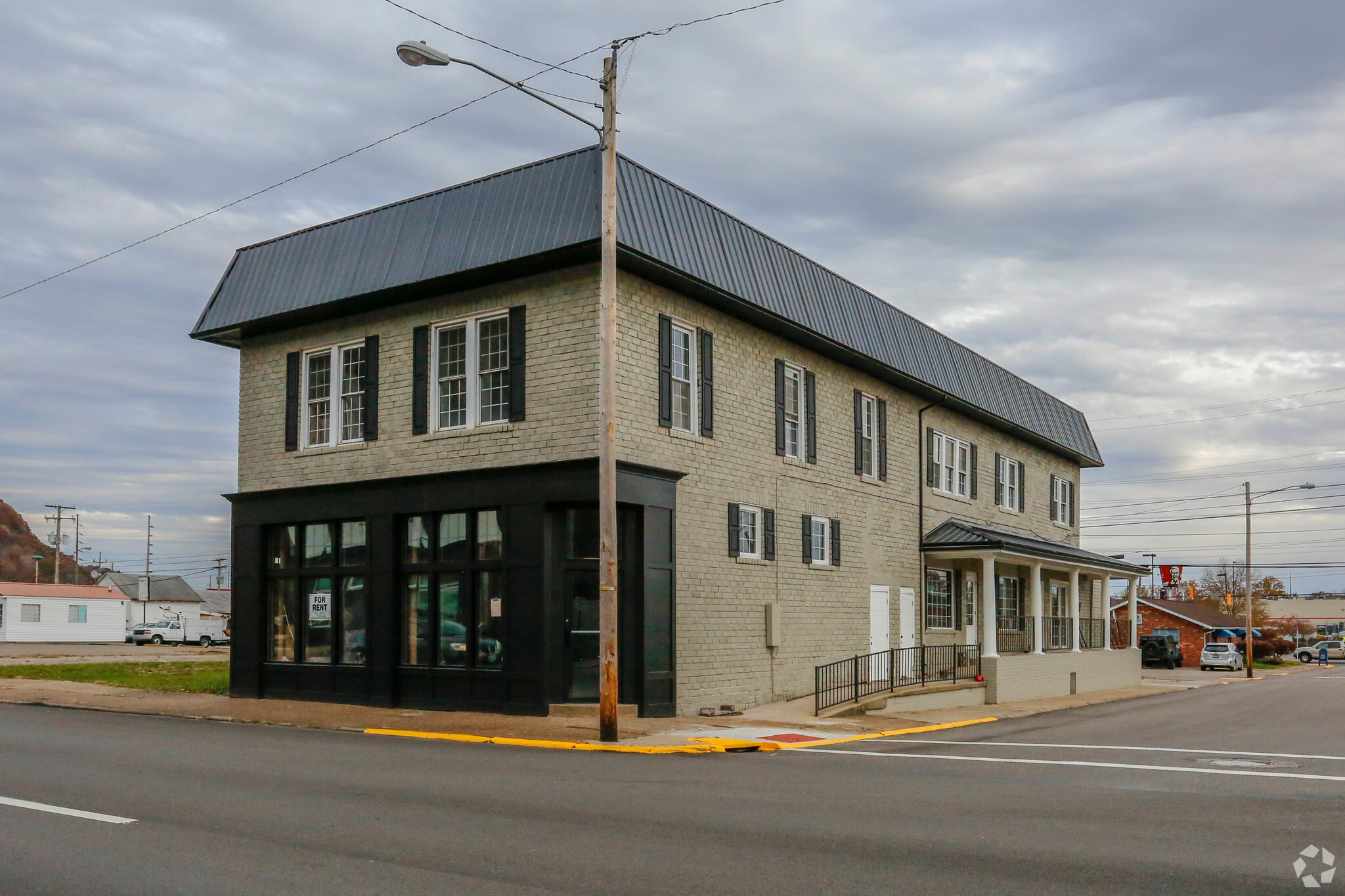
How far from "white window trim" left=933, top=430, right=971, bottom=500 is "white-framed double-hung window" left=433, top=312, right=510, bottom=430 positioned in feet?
48.4

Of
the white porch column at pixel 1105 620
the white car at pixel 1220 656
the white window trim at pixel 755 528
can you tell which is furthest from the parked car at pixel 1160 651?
the white window trim at pixel 755 528

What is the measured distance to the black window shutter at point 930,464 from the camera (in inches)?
1213

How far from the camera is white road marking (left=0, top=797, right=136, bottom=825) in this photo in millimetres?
8758

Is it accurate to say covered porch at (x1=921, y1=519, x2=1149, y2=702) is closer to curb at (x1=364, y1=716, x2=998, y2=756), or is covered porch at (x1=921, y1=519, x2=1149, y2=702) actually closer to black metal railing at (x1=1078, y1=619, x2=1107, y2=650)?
black metal railing at (x1=1078, y1=619, x2=1107, y2=650)

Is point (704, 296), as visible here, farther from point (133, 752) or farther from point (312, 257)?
point (133, 752)

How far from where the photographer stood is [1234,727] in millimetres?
20844

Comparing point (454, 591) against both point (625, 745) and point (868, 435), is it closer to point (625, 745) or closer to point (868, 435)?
point (625, 745)

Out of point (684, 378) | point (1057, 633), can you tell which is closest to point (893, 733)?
point (684, 378)

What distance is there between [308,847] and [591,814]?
Result: 2355 mm

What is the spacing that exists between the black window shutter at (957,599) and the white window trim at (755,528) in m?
10.6

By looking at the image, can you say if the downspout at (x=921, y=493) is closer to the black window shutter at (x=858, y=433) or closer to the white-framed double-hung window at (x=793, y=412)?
the black window shutter at (x=858, y=433)

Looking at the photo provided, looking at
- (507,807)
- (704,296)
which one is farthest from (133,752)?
(704,296)

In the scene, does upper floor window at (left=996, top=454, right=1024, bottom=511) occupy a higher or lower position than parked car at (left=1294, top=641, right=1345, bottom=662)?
higher

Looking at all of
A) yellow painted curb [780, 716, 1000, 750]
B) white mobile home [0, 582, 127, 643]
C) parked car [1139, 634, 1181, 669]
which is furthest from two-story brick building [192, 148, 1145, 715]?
white mobile home [0, 582, 127, 643]
